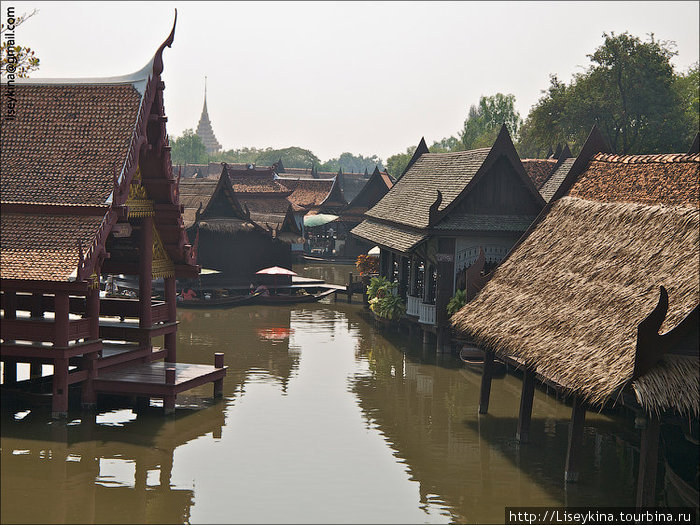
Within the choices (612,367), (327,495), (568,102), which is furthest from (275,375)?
(568,102)

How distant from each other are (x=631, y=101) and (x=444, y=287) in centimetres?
4212

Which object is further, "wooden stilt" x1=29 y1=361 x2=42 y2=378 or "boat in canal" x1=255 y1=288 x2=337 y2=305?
"boat in canal" x1=255 y1=288 x2=337 y2=305

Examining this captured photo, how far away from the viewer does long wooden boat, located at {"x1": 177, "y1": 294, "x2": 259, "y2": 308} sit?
4003 centimetres

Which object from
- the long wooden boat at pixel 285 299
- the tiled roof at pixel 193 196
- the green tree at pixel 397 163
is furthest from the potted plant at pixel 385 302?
the green tree at pixel 397 163

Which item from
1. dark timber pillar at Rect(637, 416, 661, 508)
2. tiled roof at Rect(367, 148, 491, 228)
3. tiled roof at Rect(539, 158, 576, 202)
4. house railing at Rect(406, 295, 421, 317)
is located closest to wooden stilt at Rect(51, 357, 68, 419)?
dark timber pillar at Rect(637, 416, 661, 508)

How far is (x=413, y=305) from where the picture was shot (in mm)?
32531

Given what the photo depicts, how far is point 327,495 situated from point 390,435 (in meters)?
4.68

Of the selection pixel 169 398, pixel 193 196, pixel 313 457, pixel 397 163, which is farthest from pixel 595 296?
pixel 397 163

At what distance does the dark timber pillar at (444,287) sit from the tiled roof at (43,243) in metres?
14.2

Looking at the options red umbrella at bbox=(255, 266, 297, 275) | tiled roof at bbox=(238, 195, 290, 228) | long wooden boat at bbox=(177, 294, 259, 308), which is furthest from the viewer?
tiled roof at bbox=(238, 195, 290, 228)

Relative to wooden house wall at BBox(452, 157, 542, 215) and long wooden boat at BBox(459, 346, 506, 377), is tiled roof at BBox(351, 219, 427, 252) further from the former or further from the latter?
long wooden boat at BBox(459, 346, 506, 377)

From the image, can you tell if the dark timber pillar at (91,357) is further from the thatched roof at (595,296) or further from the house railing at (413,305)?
the house railing at (413,305)

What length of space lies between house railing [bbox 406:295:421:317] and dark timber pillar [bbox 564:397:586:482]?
16241 mm

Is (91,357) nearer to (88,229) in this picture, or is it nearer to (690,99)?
(88,229)
